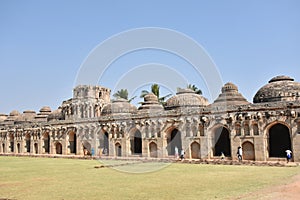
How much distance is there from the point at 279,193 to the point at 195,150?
18.5m

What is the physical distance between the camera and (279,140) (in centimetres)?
2914

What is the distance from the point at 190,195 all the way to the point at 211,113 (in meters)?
17.5

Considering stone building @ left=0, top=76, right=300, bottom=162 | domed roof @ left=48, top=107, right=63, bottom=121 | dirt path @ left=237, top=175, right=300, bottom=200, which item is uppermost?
domed roof @ left=48, top=107, right=63, bottom=121

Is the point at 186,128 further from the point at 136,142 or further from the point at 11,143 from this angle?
the point at 11,143

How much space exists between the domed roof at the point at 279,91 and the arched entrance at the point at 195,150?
745cm

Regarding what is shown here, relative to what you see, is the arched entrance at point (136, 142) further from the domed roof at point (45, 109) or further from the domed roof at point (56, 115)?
the domed roof at point (45, 109)

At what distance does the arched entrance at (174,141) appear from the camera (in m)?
32.9

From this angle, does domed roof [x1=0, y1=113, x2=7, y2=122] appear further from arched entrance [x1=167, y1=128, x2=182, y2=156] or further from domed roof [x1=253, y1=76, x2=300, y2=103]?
domed roof [x1=253, y1=76, x2=300, y2=103]

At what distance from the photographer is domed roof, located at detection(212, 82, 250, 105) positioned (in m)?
32.9

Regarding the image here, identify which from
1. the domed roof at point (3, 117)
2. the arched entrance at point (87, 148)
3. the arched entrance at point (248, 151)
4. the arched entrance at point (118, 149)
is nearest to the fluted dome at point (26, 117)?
the domed roof at point (3, 117)

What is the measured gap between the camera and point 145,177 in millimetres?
17531

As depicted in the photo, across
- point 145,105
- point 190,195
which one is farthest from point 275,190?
point 145,105

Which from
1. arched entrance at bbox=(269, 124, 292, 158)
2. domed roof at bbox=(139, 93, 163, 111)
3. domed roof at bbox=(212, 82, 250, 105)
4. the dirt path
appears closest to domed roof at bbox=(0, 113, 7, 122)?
domed roof at bbox=(139, 93, 163, 111)

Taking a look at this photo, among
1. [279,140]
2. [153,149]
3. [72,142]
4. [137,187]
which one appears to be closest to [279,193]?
[137,187]
